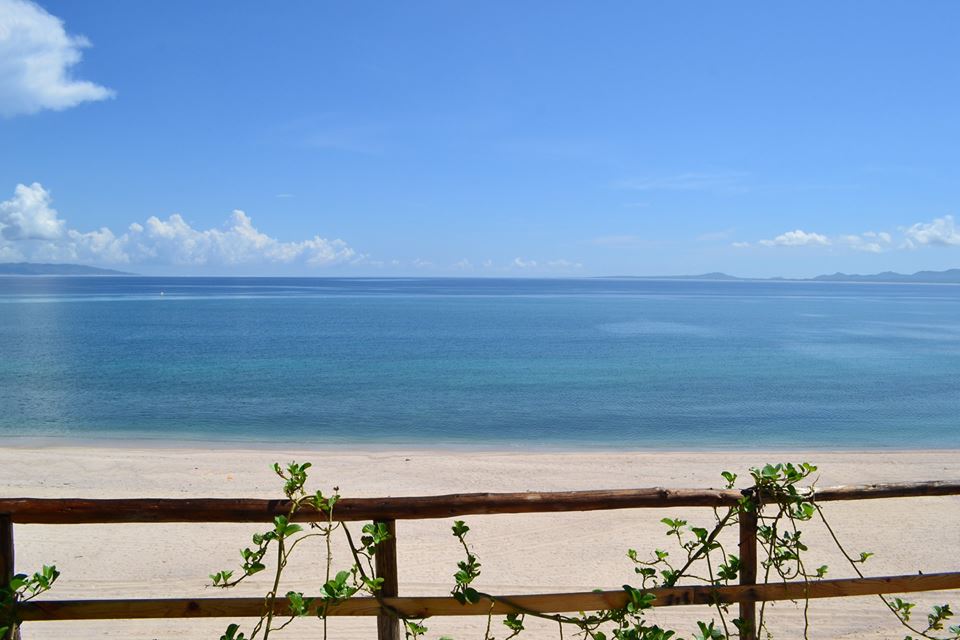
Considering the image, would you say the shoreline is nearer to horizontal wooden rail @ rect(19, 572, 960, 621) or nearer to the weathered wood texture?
the weathered wood texture

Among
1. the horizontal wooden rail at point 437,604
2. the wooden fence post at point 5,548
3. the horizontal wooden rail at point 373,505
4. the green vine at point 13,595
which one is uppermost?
the horizontal wooden rail at point 373,505

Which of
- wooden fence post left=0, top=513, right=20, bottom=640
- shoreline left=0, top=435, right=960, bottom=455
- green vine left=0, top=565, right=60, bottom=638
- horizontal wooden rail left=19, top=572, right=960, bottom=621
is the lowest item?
shoreline left=0, top=435, right=960, bottom=455

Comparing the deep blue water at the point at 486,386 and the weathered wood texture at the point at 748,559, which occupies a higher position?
the weathered wood texture at the point at 748,559

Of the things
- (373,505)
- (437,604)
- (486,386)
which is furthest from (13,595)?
(486,386)

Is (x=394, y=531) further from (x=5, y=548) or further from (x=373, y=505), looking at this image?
(x=5, y=548)

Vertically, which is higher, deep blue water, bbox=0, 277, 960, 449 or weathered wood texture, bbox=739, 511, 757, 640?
weathered wood texture, bbox=739, 511, 757, 640

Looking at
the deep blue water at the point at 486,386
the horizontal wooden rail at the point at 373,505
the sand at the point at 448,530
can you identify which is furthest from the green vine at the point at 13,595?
the deep blue water at the point at 486,386

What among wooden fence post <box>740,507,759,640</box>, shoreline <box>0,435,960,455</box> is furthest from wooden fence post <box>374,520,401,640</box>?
shoreline <box>0,435,960,455</box>

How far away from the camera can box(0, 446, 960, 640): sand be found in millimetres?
6051

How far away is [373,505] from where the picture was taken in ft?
8.96

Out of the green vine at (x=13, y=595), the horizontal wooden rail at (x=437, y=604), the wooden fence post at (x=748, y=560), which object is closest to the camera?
the green vine at (x=13, y=595)

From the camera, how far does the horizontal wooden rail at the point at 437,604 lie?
2689 mm

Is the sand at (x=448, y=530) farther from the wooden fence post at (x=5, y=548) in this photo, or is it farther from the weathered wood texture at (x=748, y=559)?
the wooden fence post at (x=5, y=548)

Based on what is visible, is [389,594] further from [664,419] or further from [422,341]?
[422,341]
